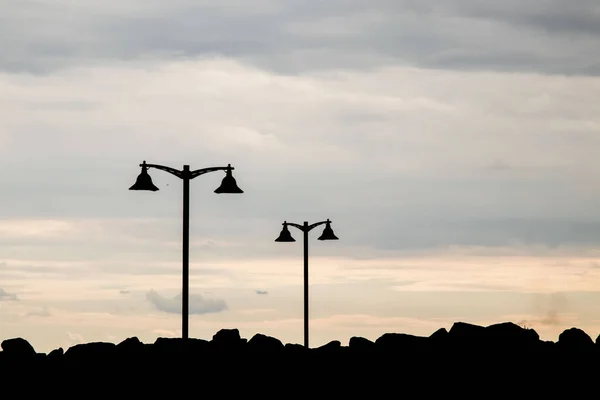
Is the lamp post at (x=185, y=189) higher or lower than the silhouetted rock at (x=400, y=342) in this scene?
higher

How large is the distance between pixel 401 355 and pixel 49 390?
8.94m

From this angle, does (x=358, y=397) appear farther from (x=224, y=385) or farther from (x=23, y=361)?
(x=23, y=361)

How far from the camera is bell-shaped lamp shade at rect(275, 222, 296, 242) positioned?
194ft

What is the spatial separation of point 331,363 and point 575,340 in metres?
6.34

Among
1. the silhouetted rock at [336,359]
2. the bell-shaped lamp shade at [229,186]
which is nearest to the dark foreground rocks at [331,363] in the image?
the silhouetted rock at [336,359]

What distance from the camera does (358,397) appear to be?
47562 millimetres

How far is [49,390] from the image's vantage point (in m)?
48.2

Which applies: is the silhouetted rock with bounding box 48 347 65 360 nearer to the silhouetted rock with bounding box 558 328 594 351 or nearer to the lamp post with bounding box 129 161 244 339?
the lamp post with bounding box 129 161 244 339

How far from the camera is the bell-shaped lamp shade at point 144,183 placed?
4822cm

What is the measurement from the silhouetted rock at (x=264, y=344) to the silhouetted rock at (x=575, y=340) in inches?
283

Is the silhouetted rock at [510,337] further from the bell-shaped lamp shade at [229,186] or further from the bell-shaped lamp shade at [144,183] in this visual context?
A: the bell-shaped lamp shade at [144,183]

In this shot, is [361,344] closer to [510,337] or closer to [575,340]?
[510,337]

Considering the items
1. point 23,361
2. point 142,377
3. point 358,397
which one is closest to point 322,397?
point 358,397

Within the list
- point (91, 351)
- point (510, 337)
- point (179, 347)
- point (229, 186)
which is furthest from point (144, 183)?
point (510, 337)
